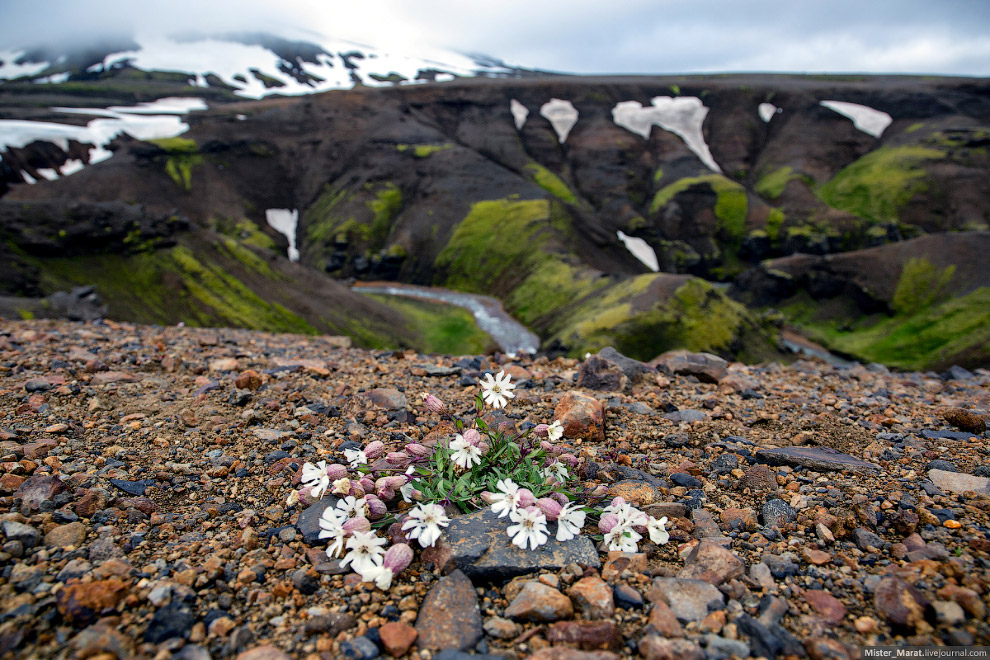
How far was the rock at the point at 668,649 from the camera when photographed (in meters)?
2.73

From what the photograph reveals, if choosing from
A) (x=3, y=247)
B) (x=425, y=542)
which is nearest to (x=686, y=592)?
(x=425, y=542)

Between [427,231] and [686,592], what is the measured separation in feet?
233

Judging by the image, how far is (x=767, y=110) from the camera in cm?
10681

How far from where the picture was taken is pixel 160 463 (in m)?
4.75

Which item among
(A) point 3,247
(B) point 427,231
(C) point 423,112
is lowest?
(B) point 427,231

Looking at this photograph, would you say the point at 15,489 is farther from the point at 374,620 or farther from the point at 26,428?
the point at 374,620

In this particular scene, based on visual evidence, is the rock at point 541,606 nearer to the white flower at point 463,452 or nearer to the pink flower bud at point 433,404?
the white flower at point 463,452

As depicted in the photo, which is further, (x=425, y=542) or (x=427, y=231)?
(x=427, y=231)

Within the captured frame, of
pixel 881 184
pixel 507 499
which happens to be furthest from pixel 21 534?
pixel 881 184

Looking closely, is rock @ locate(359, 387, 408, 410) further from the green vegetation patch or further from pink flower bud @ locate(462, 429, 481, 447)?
the green vegetation patch

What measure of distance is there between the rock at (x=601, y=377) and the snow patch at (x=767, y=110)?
398ft

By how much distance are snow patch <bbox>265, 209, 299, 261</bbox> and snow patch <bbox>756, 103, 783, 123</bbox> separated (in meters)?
97.6

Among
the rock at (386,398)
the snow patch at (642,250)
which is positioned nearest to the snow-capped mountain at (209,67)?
the snow patch at (642,250)

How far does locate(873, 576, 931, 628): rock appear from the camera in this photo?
2835mm
